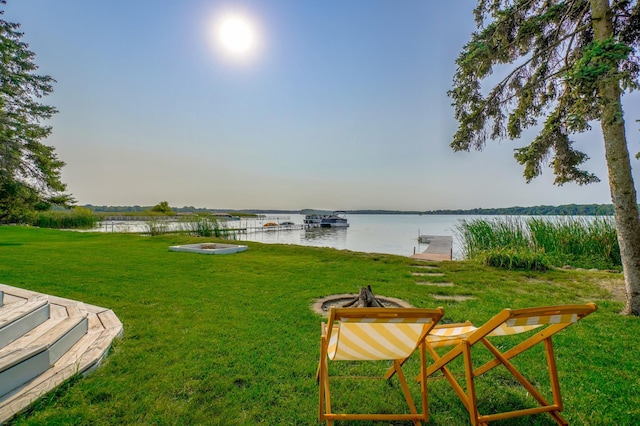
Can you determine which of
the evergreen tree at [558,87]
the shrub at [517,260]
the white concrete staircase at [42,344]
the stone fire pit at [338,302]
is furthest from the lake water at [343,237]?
the white concrete staircase at [42,344]

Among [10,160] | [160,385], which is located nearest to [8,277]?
[160,385]

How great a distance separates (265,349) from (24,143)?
20.8 metres

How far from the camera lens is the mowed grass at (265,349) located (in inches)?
81.2

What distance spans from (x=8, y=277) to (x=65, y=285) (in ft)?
5.47

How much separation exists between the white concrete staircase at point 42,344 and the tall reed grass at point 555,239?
9.04 metres

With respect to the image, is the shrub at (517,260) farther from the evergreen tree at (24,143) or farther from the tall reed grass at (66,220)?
the tall reed grass at (66,220)

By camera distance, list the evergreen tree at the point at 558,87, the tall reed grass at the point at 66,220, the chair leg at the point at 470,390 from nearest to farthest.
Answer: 1. the chair leg at the point at 470,390
2. the evergreen tree at the point at 558,87
3. the tall reed grass at the point at 66,220

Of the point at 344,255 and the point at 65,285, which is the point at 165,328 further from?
the point at 344,255

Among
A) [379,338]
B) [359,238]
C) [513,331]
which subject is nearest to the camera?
[379,338]

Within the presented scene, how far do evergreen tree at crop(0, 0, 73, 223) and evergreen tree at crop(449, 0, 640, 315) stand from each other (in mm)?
17449

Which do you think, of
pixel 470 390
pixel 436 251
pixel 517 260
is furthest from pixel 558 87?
pixel 436 251

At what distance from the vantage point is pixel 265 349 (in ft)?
9.93

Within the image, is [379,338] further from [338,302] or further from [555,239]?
[555,239]

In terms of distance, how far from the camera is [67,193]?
17.9m
